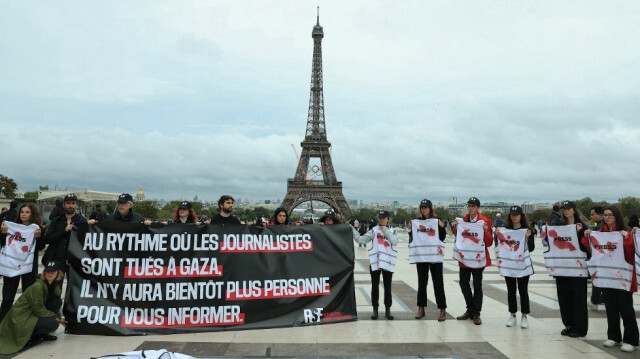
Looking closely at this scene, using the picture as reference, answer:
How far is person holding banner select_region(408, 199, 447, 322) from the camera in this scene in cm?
702

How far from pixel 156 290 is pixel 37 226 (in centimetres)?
204

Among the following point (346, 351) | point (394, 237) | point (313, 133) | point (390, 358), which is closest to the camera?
point (390, 358)

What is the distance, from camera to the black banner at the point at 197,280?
235 inches

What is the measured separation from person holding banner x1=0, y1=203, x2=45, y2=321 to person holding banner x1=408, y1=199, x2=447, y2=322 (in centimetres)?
586

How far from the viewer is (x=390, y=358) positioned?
489 cm

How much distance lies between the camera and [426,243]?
7141 mm

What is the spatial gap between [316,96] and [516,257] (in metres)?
65.6

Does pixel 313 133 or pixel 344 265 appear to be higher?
pixel 313 133

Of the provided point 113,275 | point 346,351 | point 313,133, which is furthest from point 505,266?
point 313,133

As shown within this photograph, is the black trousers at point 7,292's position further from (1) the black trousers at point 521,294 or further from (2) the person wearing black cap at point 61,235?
(1) the black trousers at point 521,294

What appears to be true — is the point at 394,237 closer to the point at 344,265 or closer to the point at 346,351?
the point at 344,265

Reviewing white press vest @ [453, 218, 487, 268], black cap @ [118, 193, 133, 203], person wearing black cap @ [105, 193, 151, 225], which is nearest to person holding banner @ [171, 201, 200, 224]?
person wearing black cap @ [105, 193, 151, 225]

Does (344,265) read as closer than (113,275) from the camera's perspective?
No

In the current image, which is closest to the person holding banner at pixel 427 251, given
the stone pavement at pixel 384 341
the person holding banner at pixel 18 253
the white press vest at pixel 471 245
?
the white press vest at pixel 471 245
